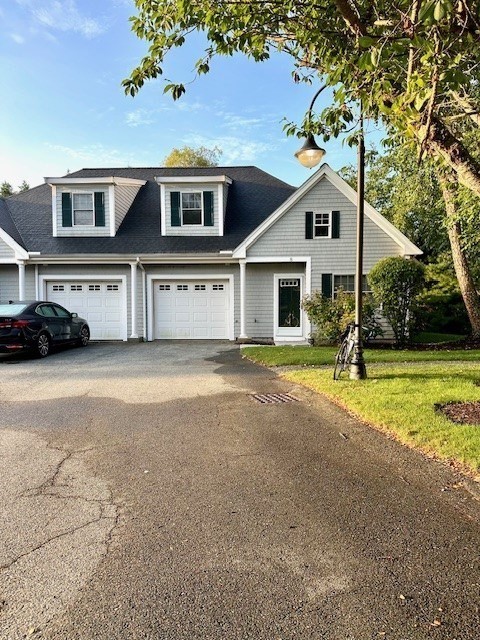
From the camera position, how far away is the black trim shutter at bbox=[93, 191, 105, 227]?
57.8 feet

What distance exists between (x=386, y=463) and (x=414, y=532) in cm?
138

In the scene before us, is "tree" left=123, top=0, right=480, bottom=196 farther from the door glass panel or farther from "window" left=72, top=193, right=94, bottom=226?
"window" left=72, top=193, right=94, bottom=226

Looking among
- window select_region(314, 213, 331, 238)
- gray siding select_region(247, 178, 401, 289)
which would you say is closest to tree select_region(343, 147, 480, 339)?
gray siding select_region(247, 178, 401, 289)

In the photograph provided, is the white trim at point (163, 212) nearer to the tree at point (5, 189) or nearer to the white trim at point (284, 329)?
the white trim at point (284, 329)

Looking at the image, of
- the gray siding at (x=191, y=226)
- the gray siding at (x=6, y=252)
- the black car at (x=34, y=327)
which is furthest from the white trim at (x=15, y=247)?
the gray siding at (x=191, y=226)

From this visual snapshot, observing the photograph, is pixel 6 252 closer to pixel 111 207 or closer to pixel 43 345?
pixel 111 207

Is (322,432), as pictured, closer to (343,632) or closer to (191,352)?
(343,632)

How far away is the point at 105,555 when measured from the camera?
295 centimetres

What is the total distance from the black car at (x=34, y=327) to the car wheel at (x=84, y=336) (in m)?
0.53

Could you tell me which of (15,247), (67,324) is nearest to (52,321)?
(67,324)

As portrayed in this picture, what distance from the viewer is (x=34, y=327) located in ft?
40.7

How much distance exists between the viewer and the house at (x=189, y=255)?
51.8ft

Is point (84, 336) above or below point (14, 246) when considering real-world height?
below

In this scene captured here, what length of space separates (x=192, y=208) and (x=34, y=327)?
794 centimetres
